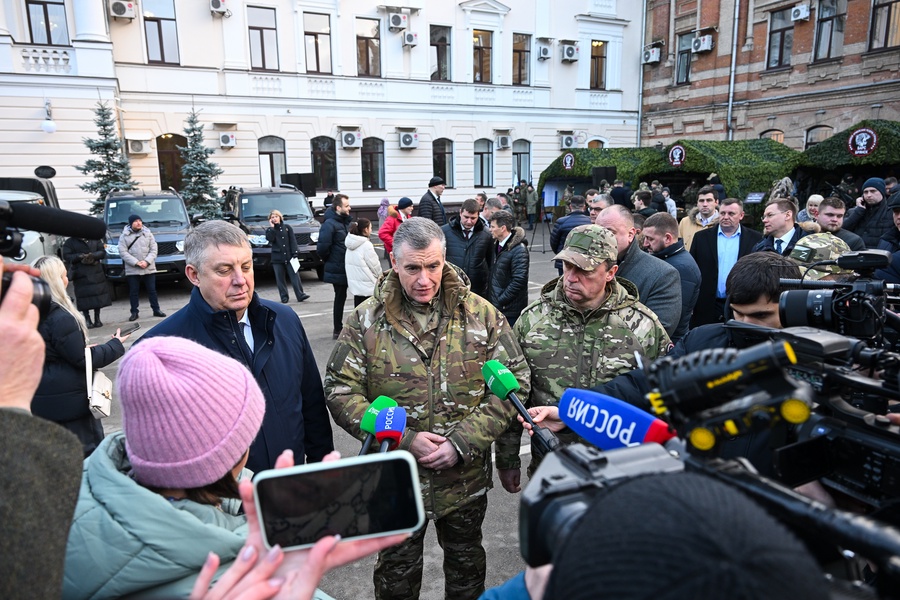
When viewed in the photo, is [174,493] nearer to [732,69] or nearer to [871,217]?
[871,217]

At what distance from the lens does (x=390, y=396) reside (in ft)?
8.66

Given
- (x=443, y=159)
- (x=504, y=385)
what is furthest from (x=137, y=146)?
(x=504, y=385)

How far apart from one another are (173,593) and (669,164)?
752 inches

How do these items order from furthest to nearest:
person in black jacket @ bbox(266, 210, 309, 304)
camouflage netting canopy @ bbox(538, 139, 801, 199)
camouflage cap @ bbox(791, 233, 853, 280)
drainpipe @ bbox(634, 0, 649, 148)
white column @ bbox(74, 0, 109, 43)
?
drainpipe @ bbox(634, 0, 649, 148) → white column @ bbox(74, 0, 109, 43) → camouflage netting canopy @ bbox(538, 139, 801, 199) → person in black jacket @ bbox(266, 210, 309, 304) → camouflage cap @ bbox(791, 233, 853, 280)

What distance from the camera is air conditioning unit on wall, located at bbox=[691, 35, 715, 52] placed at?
77.7 feet

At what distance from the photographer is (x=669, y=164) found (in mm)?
18000

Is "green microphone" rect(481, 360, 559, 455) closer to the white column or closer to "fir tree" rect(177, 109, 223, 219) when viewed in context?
"fir tree" rect(177, 109, 223, 219)

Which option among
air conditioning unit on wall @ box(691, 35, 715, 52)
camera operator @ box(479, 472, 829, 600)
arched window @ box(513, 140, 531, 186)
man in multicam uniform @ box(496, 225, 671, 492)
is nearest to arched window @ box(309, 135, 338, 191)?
arched window @ box(513, 140, 531, 186)

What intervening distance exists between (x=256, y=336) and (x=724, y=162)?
55.5 feet

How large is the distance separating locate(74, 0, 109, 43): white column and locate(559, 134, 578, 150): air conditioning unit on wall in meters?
18.0

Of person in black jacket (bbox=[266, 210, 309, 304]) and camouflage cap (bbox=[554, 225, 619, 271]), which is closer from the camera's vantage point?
camouflage cap (bbox=[554, 225, 619, 271])

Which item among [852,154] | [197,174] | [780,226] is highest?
[852,154]

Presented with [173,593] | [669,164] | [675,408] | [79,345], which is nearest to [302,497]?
[173,593]

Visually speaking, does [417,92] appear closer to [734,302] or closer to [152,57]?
[152,57]
